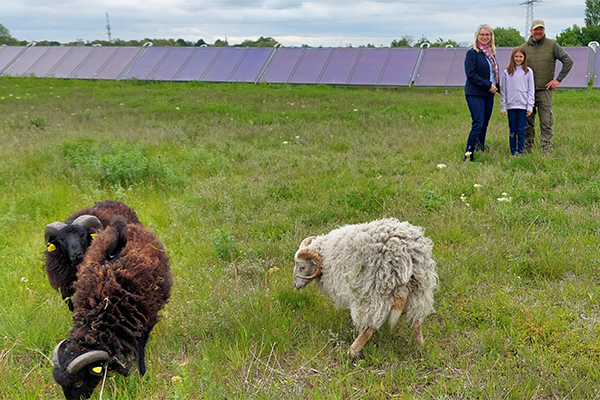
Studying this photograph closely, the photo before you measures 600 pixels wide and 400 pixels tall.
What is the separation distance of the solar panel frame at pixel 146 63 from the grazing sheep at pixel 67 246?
20762 millimetres

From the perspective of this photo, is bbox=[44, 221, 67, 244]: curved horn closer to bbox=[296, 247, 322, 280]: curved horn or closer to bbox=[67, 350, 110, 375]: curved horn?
bbox=[67, 350, 110, 375]: curved horn

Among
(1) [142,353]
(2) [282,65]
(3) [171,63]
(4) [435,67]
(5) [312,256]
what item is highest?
(3) [171,63]

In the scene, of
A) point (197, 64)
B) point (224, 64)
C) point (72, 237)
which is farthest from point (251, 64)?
point (72, 237)

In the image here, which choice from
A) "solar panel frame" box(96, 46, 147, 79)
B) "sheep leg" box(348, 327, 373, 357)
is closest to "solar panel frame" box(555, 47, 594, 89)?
"sheep leg" box(348, 327, 373, 357)

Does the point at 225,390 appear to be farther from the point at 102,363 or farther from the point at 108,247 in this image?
the point at 108,247

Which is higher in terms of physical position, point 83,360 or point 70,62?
point 70,62

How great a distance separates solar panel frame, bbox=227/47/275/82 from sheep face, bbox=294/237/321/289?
18.6 meters

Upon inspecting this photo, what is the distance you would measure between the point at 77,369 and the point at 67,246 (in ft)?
4.41

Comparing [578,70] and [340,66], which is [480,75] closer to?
[578,70]

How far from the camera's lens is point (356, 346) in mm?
3393

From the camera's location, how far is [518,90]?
316 inches

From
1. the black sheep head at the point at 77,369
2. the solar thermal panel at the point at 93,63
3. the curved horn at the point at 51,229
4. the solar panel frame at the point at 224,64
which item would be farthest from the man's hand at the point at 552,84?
the solar thermal panel at the point at 93,63

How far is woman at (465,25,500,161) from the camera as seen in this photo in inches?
311

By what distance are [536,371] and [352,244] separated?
1.53 meters
